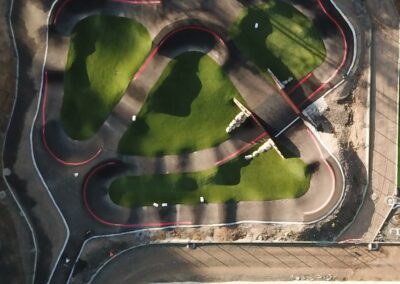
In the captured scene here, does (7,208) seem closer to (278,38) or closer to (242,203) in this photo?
(242,203)

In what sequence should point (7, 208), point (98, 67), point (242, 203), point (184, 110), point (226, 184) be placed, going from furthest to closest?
point (242, 203) < point (226, 184) < point (184, 110) < point (98, 67) < point (7, 208)

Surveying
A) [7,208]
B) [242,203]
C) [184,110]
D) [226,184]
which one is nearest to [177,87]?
[184,110]

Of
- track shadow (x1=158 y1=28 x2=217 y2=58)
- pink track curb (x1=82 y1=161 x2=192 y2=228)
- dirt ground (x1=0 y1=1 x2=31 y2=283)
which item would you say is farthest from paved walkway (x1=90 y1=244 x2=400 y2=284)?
track shadow (x1=158 y1=28 x2=217 y2=58)

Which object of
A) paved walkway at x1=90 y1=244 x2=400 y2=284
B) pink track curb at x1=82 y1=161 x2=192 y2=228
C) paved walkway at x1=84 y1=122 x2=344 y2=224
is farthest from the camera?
paved walkway at x1=90 y1=244 x2=400 y2=284

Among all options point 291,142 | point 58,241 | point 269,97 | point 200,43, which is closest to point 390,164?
point 291,142

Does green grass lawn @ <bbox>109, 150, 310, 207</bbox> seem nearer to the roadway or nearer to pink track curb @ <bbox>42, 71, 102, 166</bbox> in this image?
pink track curb @ <bbox>42, 71, 102, 166</bbox>

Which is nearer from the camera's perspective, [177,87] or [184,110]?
[177,87]
